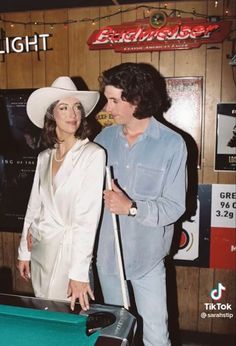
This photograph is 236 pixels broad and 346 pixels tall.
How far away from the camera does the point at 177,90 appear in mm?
3131

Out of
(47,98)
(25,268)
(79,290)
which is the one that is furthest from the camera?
(25,268)

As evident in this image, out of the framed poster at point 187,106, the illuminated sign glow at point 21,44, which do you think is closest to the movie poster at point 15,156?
the illuminated sign glow at point 21,44

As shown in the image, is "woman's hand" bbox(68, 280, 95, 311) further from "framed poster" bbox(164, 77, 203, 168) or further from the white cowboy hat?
"framed poster" bbox(164, 77, 203, 168)

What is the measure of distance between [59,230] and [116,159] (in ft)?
1.90

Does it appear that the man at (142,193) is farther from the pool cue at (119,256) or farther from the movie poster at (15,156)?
the movie poster at (15,156)

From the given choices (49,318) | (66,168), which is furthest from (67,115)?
(49,318)

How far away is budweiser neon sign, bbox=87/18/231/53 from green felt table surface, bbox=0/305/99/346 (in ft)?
7.49

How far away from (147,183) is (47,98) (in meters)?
0.79

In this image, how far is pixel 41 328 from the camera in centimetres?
148

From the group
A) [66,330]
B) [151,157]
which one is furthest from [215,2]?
[66,330]

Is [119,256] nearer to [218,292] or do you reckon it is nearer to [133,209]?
[133,209]

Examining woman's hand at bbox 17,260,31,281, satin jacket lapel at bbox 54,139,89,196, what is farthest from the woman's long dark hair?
woman's hand at bbox 17,260,31,281

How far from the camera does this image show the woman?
1.91m

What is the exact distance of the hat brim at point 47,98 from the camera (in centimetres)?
213
